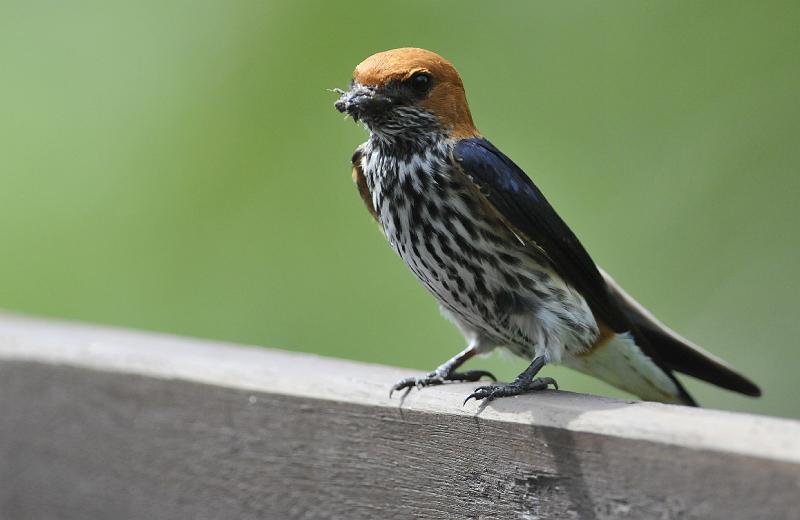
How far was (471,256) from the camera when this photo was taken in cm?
263

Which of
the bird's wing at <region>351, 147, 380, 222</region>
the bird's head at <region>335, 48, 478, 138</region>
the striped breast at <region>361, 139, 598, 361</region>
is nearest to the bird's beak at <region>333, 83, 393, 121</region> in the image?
the bird's head at <region>335, 48, 478, 138</region>

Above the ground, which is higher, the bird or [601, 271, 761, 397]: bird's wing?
the bird

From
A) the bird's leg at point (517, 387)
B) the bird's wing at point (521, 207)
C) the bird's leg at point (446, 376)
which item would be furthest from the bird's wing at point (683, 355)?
the bird's leg at point (517, 387)

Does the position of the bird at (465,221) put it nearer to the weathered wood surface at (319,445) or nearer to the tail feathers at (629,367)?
the tail feathers at (629,367)

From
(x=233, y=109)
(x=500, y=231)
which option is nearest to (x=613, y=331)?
(x=500, y=231)

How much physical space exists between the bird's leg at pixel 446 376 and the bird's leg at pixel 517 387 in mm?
134

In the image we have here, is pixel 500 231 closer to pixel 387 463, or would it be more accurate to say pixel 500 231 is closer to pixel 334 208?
pixel 387 463

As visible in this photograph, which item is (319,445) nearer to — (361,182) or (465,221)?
(465,221)

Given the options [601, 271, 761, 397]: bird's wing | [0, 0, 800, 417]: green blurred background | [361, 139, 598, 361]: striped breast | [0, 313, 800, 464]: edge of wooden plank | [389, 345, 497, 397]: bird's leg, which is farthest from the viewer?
[0, 0, 800, 417]: green blurred background

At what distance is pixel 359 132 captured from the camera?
420 centimetres

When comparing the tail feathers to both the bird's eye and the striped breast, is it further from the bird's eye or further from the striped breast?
the bird's eye

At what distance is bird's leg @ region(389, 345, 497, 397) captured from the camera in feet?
7.46

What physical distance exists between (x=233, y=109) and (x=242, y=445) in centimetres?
211

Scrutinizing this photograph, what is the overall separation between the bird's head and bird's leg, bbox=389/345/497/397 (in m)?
0.55
